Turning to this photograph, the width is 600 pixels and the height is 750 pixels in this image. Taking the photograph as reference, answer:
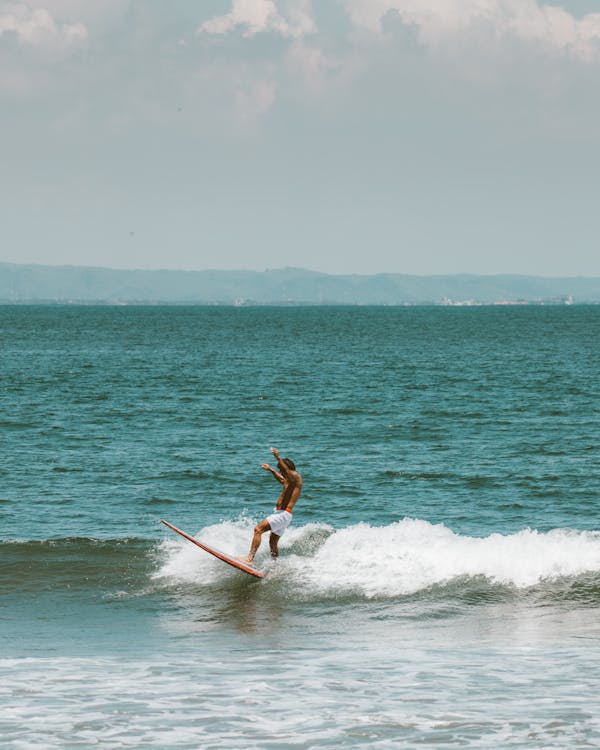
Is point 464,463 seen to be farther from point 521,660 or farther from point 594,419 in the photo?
point 521,660

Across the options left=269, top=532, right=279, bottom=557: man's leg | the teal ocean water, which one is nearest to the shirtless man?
left=269, top=532, right=279, bottom=557: man's leg

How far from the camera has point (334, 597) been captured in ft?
66.2

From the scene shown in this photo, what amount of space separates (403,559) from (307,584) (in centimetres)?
232

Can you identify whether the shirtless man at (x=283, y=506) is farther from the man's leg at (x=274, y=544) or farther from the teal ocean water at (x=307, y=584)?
the teal ocean water at (x=307, y=584)

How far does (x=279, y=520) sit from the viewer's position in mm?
21047

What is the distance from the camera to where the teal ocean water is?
Result: 43.4ft

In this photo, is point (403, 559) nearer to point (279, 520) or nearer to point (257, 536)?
point (279, 520)

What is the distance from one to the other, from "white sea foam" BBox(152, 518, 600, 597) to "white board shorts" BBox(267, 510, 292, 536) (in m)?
1.00

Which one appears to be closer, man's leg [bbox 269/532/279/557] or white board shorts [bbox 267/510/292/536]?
white board shorts [bbox 267/510/292/536]

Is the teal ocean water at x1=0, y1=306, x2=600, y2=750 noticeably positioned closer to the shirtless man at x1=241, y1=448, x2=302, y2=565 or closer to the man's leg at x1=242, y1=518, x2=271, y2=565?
the man's leg at x1=242, y1=518, x2=271, y2=565

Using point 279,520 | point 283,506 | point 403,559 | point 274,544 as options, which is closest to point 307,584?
point 274,544

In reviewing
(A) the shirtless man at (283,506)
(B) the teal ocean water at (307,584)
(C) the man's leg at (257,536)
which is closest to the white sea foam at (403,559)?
(B) the teal ocean water at (307,584)

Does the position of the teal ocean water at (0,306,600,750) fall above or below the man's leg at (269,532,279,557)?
below

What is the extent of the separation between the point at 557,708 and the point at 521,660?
2.42 metres
